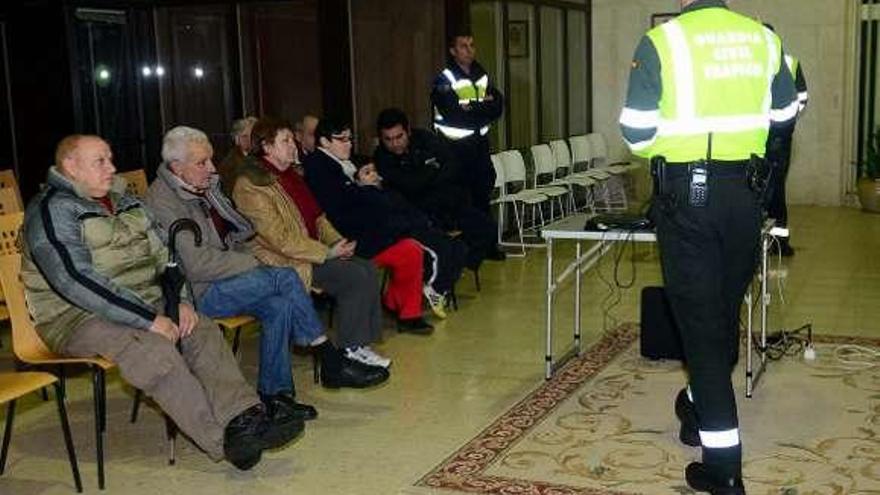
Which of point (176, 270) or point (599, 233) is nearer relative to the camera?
point (176, 270)

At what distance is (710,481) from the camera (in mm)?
3633

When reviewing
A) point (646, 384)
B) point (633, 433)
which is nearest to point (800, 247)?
point (646, 384)

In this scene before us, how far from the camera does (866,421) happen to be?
171 inches

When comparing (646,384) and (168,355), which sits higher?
(168,355)

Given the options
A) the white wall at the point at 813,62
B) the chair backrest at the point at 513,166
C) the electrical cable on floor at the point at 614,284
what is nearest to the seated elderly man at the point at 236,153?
the electrical cable on floor at the point at 614,284

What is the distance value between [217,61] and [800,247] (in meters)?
4.89

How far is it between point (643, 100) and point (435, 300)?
297 cm

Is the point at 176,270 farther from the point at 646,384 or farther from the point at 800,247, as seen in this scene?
the point at 800,247

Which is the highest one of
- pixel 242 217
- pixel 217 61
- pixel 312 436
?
pixel 217 61

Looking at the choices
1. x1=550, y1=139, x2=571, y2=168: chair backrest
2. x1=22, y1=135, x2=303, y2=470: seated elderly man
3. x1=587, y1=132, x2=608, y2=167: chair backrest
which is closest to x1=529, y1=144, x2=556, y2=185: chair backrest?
x1=550, y1=139, x2=571, y2=168: chair backrest

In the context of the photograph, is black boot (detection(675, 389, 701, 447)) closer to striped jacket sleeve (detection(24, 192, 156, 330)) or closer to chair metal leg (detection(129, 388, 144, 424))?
striped jacket sleeve (detection(24, 192, 156, 330))

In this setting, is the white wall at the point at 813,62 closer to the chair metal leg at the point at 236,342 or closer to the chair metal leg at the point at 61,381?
the chair metal leg at the point at 236,342

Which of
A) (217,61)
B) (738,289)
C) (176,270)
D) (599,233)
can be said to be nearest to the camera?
(738,289)

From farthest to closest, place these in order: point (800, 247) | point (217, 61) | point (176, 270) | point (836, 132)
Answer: point (836, 132) → point (217, 61) → point (800, 247) → point (176, 270)
